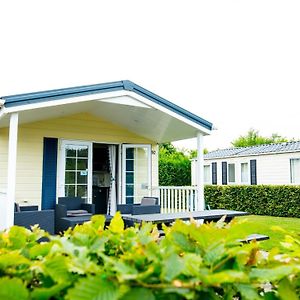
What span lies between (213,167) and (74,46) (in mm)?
10369

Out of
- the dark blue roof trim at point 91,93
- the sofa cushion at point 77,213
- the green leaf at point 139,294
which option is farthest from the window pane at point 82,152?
the green leaf at point 139,294

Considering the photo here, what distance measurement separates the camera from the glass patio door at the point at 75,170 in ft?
28.1

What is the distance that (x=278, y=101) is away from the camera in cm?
3462

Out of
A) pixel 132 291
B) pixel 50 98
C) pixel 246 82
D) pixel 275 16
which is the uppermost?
pixel 246 82

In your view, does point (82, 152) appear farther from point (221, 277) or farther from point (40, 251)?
point (221, 277)

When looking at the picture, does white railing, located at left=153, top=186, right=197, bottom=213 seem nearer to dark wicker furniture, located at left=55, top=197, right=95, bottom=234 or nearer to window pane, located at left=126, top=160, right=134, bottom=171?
window pane, located at left=126, top=160, right=134, bottom=171

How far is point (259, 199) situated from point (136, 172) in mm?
7698

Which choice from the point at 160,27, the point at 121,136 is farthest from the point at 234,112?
the point at 121,136

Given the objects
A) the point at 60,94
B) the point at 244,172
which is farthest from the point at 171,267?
the point at 244,172

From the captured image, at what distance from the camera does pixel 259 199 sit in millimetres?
15156

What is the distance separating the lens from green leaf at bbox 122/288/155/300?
0.91 m

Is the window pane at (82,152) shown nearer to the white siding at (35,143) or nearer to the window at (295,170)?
the white siding at (35,143)

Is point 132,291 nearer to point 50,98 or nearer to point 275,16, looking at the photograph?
point 50,98

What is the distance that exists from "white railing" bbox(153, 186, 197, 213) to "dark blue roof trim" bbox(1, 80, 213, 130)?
186cm
